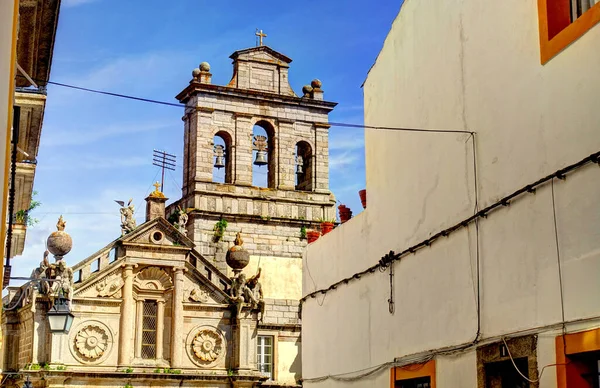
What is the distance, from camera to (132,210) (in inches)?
1236

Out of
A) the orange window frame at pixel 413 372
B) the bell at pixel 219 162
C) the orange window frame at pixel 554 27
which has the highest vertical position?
the bell at pixel 219 162

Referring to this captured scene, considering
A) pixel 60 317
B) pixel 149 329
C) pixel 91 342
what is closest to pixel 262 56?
pixel 149 329

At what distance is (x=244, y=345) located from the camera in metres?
31.1

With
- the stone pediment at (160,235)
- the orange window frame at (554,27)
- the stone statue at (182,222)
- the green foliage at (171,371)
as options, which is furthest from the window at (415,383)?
the stone statue at (182,222)

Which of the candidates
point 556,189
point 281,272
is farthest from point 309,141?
point 556,189

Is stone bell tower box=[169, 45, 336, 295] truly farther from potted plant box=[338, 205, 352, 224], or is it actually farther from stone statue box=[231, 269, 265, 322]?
potted plant box=[338, 205, 352, 224]

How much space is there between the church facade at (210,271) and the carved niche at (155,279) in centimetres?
3

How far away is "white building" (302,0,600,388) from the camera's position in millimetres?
8375

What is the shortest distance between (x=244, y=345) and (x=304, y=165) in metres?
7.67

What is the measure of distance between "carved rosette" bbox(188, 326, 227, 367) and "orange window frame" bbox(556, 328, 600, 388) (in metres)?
23.2

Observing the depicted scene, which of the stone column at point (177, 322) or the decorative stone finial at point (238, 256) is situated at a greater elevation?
the decorative stone finial at point (238, 256)

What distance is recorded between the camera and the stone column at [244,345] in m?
30.9

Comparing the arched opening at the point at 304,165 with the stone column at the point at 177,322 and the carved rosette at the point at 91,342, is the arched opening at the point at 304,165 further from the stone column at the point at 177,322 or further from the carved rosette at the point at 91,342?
the carved rosette at the point at 91,342

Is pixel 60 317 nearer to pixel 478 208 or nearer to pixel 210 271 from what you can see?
pixel 478 208
